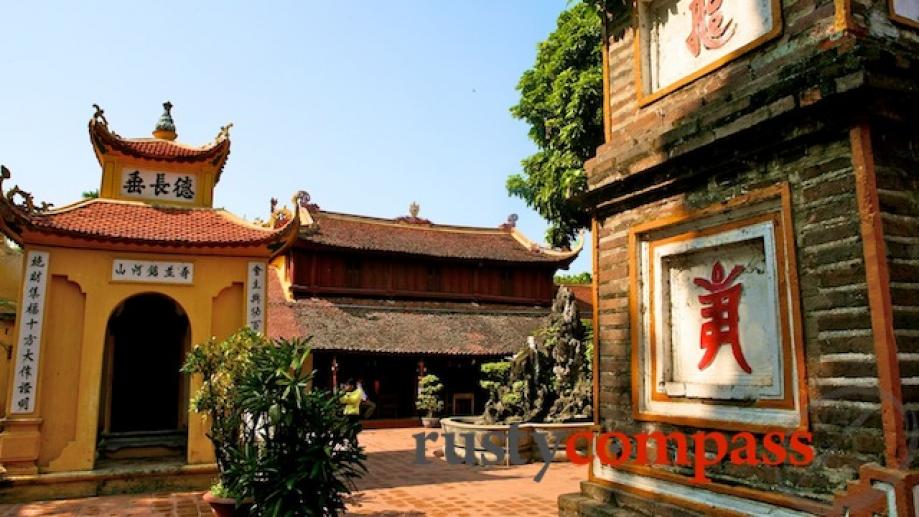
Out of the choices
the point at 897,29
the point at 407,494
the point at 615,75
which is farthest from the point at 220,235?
the point at 897,29

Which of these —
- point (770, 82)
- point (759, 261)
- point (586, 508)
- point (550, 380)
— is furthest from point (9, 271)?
point (770, 82)

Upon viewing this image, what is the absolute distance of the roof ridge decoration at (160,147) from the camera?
11.0 metres

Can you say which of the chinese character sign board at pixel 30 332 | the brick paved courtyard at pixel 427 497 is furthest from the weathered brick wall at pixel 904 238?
the chinese character sign board at pixel 30 332

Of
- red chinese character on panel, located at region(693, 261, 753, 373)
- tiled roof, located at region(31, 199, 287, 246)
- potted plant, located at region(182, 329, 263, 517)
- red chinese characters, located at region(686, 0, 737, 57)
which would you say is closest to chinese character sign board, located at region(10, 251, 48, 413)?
tiled roof, located at region(31, 199, 287, 246)

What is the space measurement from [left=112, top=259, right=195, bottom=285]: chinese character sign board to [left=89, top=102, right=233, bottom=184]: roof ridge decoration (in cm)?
236

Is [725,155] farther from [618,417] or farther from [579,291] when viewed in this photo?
[579,291]

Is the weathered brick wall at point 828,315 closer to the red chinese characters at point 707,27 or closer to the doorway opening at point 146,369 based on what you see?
the red chinese characters at point 707,27

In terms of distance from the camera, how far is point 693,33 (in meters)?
4.87

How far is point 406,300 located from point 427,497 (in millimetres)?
15118

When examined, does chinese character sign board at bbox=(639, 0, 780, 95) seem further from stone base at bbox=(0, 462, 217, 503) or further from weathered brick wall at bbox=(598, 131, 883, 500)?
stone base at bbox=(0, 462, 217, 503)

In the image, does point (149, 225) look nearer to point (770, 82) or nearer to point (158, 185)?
point (158, 185)

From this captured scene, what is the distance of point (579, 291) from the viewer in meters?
29.2

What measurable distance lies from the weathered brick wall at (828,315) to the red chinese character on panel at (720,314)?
22.3 inches

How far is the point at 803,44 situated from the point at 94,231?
1009cm
